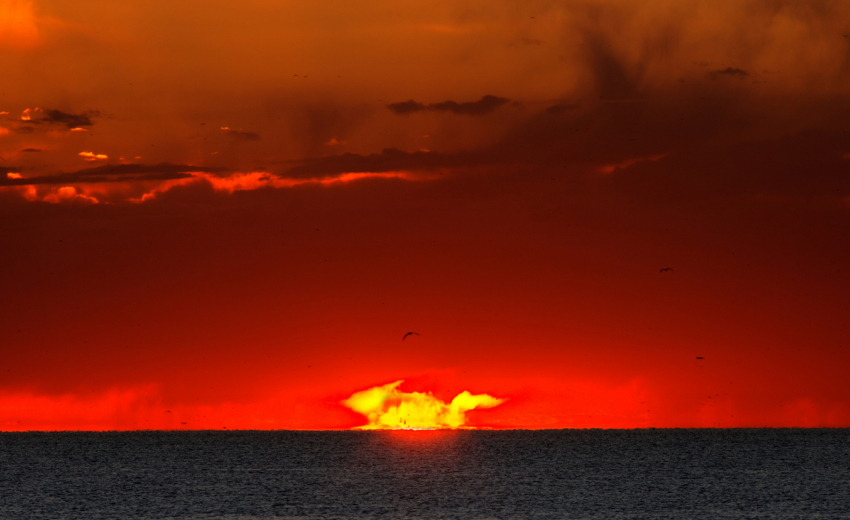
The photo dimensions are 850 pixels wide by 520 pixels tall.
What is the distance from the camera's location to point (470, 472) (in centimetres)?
13862

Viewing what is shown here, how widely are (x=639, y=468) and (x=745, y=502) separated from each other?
2203 inches

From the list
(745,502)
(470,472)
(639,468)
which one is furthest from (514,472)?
(745,502)

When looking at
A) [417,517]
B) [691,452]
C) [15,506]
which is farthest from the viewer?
[691,452]

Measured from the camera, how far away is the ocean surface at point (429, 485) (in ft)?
270

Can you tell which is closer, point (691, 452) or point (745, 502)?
point (745, 502)

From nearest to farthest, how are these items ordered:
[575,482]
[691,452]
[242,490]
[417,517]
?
[417,517] < [242,490] < [575,482] < [691,452]

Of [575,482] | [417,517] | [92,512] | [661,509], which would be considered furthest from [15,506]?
[575,482]

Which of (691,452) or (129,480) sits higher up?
(691,452)

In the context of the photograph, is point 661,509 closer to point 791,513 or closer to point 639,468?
point 791,513

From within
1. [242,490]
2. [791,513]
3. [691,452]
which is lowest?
[791,513]

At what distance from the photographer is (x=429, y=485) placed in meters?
112

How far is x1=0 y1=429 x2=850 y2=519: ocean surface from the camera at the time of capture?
82.2 metres

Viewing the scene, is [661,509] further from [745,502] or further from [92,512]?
[92,512]

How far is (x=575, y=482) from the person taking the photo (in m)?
121
